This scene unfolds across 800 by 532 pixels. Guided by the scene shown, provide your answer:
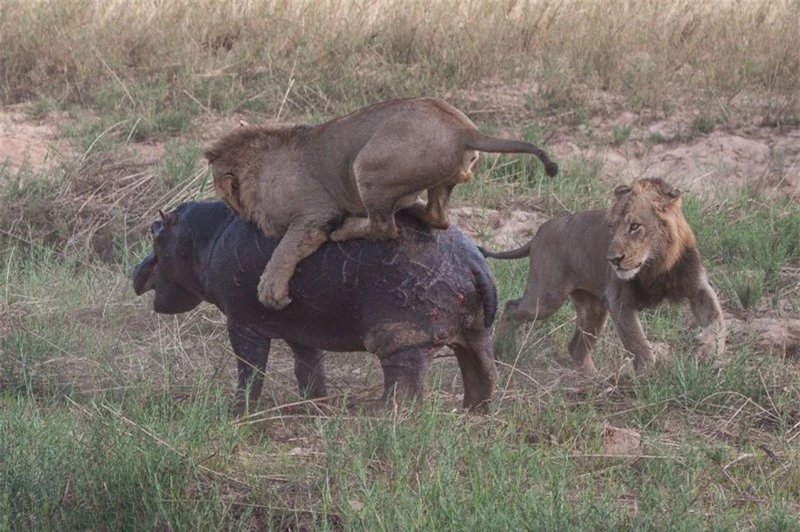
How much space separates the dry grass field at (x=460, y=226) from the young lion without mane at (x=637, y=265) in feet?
0.62

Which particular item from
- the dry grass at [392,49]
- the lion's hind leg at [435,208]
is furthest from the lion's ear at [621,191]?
the dry grass at [392,49]

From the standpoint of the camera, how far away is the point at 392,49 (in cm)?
1221

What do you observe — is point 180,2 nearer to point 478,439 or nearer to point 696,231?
point 696,231

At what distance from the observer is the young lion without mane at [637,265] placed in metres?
7.23

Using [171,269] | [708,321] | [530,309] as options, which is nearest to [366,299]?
[171,269]

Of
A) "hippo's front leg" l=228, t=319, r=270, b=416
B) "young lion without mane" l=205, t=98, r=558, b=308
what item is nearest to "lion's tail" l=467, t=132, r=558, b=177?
"young lion without mane" l=205, t=98, r=558, b=308

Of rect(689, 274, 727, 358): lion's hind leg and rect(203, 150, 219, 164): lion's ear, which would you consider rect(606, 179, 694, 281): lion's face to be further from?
rect(203, 150, 219, 164): lion's ear

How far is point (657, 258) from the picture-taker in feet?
24.1

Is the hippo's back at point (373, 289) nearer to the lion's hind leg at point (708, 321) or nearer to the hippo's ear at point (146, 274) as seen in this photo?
the hippo's ear at point (146, 274)

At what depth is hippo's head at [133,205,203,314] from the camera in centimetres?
662

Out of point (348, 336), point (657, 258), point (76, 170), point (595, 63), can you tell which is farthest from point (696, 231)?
point (76, 170)

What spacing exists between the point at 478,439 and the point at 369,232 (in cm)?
100

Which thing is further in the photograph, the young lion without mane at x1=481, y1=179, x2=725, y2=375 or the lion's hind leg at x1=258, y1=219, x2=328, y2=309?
the young lion without mane at x1=481, y1=179, x2=725, y2=375

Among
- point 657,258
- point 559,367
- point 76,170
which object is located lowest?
point 76,170
